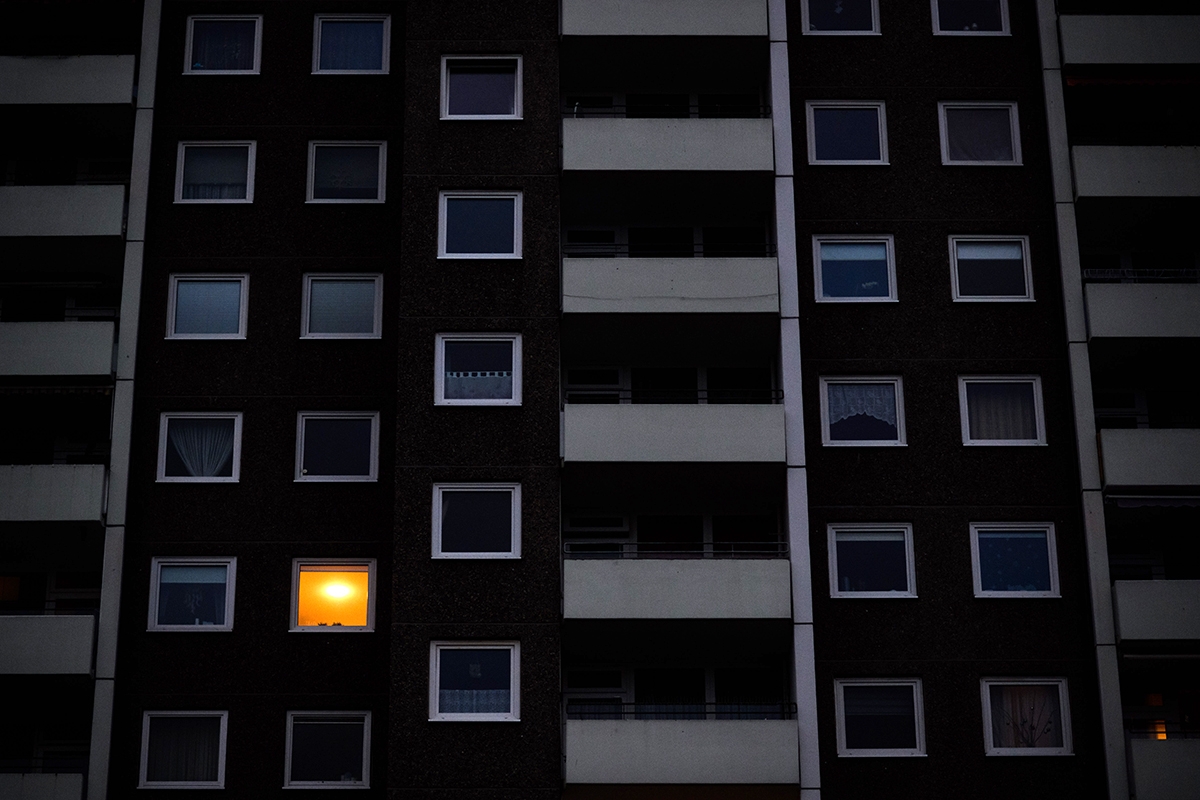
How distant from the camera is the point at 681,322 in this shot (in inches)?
939

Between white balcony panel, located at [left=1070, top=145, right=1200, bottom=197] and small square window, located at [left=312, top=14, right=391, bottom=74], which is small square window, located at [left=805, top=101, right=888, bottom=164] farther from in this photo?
small square window, located at [left=312, top=14, right=391, bottom=74]

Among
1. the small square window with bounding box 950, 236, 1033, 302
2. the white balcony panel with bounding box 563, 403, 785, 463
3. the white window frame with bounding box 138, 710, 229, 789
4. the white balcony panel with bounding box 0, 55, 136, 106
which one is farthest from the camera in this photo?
the white balcony panel with bounding box 0, 55, 136, 106

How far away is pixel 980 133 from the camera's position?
84.4 feet

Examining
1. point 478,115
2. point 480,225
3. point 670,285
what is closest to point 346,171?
point 478,115

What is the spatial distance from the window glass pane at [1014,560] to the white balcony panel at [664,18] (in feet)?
30.5

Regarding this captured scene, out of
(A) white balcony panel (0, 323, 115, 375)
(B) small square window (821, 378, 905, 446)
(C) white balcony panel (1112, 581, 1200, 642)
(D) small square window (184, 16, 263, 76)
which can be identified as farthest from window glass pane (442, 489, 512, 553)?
(C) white balcony panel (1112, 581, 1200, 642)

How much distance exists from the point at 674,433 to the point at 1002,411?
5.49 metres

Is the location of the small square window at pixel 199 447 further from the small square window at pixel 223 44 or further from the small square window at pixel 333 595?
the small square window at pixel 223 44

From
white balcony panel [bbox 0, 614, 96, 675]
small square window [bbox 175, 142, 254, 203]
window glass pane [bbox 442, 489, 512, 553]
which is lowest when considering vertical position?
white balcony panel [bbox 0, 614, 96, 675]

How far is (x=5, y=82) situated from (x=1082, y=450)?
19.0 m

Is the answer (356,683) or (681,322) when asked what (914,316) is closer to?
(681,322)

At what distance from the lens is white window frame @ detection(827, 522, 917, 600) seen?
23.2 meters

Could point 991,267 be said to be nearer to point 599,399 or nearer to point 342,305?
point 599,399

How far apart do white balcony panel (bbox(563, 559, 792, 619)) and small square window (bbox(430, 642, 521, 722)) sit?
120cm
